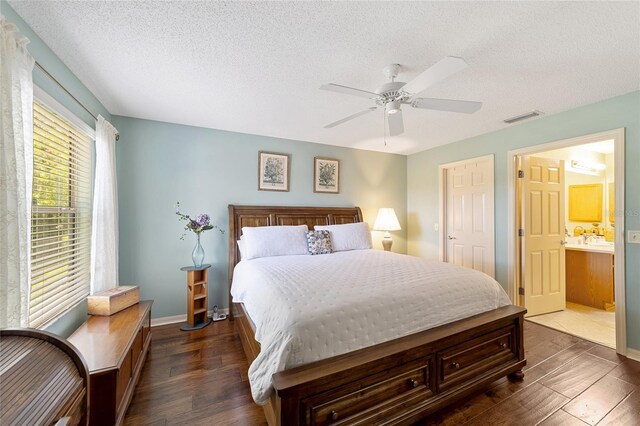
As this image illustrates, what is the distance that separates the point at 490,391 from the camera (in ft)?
6.29

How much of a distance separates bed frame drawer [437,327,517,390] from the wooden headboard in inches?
96.1

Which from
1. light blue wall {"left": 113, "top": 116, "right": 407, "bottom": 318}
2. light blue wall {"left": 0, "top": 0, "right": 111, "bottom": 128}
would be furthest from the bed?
light blue wall {"left": 0, "top": 0, "right": 111, "bottom": 128}

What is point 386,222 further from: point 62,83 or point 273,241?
point 62,83

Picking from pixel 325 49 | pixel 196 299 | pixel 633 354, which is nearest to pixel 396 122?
pixel 325 49

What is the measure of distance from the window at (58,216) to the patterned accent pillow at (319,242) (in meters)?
2.21

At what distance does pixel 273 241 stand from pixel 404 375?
198 cm

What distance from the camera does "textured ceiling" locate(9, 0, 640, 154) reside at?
1.46m

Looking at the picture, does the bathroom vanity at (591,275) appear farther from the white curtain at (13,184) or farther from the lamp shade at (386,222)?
the white curtain at (13,184)

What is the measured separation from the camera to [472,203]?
3.83 metres

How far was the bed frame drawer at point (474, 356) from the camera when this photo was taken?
68.5 inches

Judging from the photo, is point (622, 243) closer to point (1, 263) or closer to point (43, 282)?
point (1, 263)

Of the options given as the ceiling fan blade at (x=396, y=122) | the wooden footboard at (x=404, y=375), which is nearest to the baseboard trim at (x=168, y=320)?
the wooden footboard at (x=404, y=375)

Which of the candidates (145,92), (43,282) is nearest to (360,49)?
(145,92)

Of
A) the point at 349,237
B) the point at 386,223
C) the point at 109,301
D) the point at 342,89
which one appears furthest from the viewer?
the point at 386,223
